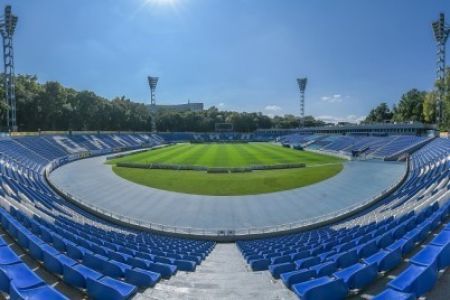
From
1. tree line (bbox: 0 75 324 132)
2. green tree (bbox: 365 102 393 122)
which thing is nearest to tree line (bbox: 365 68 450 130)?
green tree (bbox: 365 102 393 122)

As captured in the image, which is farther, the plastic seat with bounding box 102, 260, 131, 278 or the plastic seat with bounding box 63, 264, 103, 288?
the plastic seat with bounding box 102, 260, 131, 278

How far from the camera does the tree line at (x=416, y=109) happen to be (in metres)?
55.9

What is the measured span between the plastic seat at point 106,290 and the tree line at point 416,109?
60629 millimetres

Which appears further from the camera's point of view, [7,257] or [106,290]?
[7,257]

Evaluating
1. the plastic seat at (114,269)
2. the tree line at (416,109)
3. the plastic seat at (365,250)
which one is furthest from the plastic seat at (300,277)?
the tree line at (416,109)

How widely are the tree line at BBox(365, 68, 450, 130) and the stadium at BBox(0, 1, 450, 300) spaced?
210 centimetres

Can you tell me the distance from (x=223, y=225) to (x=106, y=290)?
16161 mm

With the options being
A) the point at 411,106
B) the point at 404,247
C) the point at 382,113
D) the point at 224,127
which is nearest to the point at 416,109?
the point at 411,106

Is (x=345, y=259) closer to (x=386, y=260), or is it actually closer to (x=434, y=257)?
(x=386, y=260)

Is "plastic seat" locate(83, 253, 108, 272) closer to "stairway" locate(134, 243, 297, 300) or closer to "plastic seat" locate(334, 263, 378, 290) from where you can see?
"stairway" locate(134, 243, 297, 300)

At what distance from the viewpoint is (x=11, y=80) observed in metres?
48.5

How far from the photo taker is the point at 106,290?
18.1 ft

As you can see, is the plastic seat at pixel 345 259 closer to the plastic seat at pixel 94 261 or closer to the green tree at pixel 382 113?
the plastic seat at pixel 94 261

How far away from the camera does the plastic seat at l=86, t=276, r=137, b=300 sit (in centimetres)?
545
